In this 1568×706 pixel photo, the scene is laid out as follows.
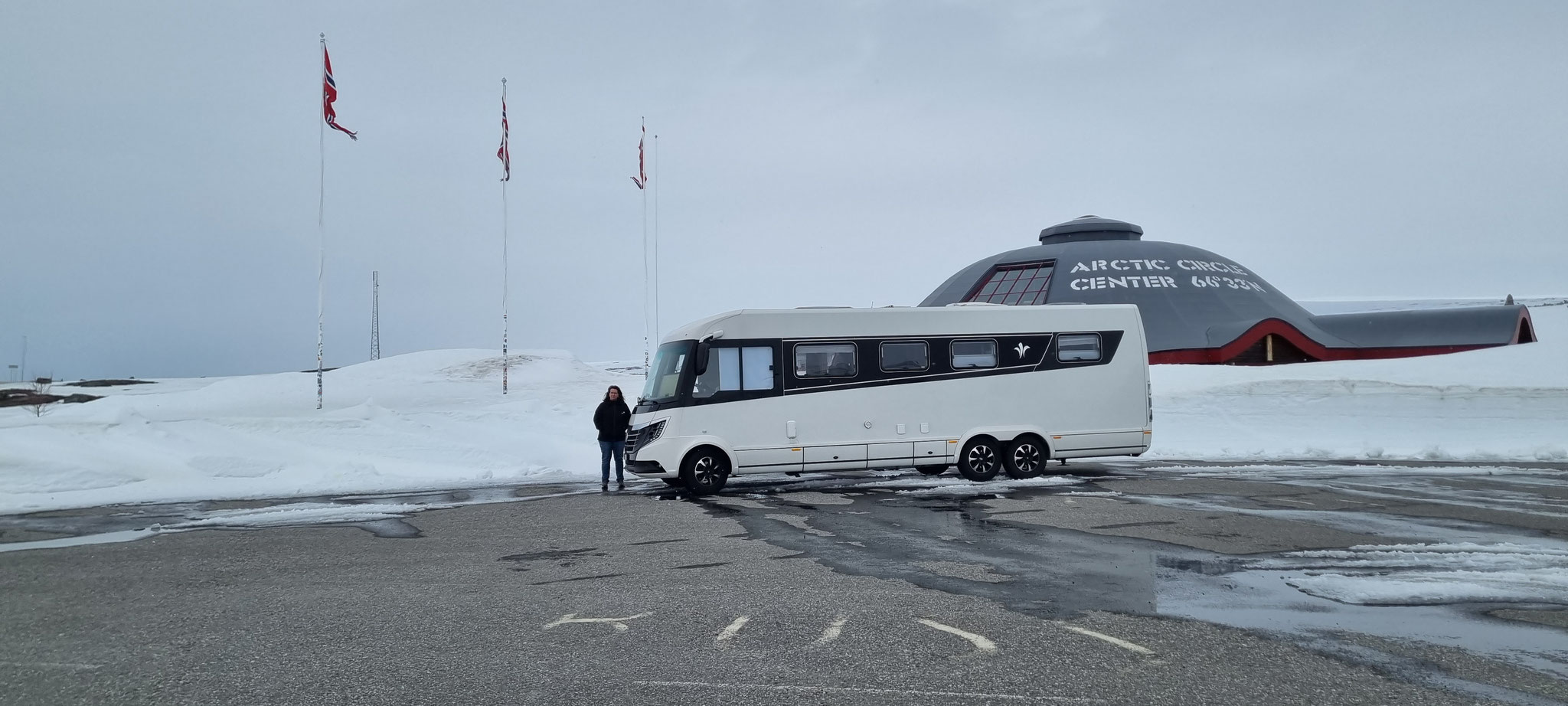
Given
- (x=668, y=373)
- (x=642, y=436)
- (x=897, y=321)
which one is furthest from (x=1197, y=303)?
(x=642, y=436)

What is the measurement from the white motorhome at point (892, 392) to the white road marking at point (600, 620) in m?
8.51

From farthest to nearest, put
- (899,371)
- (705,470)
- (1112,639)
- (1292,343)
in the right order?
(1292,343)
(899,371)
(705,470)
(1112,639)

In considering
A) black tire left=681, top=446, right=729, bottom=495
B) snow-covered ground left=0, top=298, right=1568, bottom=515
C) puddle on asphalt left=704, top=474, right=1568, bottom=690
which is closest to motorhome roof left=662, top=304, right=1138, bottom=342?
black tire left=681, top=446, right=729, bottom=495

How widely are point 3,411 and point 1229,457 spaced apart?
36.9 meters

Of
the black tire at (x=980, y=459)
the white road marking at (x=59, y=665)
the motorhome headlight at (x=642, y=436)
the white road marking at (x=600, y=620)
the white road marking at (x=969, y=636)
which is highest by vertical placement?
the motorhome headlight at (x=642, y=436)

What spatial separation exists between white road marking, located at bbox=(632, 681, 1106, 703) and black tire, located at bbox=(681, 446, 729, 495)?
10123 mm

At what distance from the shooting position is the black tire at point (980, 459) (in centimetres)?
1599

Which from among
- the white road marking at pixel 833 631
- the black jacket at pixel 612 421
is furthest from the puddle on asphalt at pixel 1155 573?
the black jacket at pixel 612 421

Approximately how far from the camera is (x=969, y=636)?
547 centimetres

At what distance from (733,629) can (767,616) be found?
0.39m

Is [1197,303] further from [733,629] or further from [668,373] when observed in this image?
[733,629]

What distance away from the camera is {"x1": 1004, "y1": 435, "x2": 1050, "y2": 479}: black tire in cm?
1616

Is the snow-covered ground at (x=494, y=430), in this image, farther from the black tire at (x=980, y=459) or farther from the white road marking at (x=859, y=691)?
the white road marking at (x=859, y=691)

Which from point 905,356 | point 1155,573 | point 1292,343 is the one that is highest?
point 1292,343
